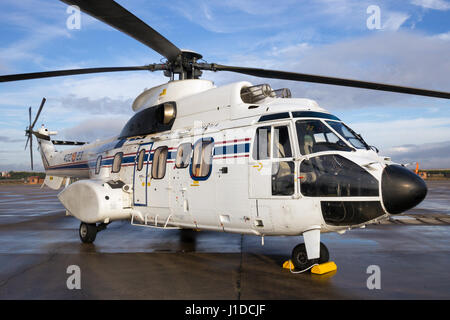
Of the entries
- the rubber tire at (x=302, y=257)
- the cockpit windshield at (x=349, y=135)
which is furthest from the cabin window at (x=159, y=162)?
the cockpit windshield at (x=349, y=135)

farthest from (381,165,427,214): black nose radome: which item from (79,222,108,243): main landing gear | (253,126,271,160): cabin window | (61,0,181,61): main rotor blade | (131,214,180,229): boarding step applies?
(79,222,108,243): main landing gear

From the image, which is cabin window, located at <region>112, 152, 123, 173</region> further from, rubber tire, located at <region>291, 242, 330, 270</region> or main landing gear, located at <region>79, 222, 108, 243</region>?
rubber tire, located at <region>291, 242, 330, 270</region>

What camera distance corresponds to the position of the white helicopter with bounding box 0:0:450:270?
5762mm

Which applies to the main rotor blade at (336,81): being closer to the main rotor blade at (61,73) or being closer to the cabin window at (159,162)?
the main rotor blade at (61,73)

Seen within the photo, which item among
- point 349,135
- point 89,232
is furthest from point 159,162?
point 349,135

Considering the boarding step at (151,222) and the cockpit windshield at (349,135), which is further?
the boarding step at (151,222)

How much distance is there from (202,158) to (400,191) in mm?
3796

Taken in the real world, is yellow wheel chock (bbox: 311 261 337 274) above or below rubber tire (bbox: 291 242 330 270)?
below

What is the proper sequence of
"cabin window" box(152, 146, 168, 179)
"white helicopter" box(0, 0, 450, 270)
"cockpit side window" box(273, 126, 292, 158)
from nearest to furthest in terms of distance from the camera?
"white helicopter" box(0, 0, 450, 270) < "cockpit side window" box(273, 126, 292, 158) < "cabin window" box(152, 146, 168, 179)

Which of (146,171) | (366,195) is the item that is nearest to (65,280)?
(146,171)

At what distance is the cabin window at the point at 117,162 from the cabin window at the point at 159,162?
175 cm

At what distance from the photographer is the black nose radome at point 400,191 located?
5.45 meters

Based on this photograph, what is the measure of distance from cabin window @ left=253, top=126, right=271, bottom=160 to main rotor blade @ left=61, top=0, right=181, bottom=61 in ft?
9.54
